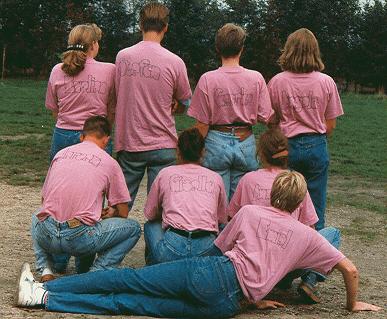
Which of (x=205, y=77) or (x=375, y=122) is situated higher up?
(x=205, y=77)

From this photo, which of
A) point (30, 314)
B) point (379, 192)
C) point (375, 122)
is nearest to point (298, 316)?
point (30, 314)

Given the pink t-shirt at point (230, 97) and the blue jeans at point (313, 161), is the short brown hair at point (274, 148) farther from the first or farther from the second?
the blue jeans at point (313, 161)

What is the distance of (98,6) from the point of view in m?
46.7

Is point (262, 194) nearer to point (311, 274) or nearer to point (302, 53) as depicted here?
point (311, 274)

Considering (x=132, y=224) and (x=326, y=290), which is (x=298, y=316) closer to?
(x=326, y=290)

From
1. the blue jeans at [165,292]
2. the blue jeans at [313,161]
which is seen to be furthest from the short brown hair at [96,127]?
the blue jeans at [313,161]

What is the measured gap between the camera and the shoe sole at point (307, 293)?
17.9ft

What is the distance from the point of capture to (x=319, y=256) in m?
5.05

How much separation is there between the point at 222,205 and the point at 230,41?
47.0 inches

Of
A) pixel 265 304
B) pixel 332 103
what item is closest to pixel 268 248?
pixel 265 304

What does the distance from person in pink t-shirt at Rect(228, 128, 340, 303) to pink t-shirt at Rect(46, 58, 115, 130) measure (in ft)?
3.98

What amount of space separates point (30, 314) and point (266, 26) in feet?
119

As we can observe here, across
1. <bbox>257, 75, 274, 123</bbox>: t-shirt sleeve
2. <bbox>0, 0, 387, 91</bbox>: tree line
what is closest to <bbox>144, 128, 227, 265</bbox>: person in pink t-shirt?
<bbox>257, 75, 274, 123</bbox>: t-shirt sleeve

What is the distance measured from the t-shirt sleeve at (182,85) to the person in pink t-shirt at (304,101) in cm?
66
